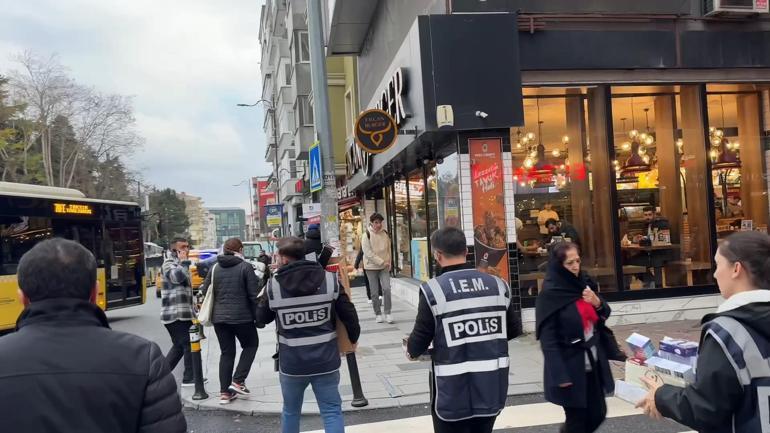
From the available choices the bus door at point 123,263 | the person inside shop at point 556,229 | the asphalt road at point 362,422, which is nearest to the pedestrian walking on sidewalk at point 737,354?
the asphalt road at point 362,422

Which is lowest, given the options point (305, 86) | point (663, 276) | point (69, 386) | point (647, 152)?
point (663, 276)

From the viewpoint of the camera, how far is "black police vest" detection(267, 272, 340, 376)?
167 inches

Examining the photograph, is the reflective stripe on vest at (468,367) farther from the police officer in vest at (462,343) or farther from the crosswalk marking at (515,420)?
the crosswalk marking at (515,420)

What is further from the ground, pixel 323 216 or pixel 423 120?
pixel 423 120

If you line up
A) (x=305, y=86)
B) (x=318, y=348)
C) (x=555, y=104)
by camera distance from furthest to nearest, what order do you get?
(x=305, y=86), (x=555, y=104), (x=318, y=348)

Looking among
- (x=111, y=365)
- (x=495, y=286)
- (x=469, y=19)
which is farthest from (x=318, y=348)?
(x=469, y=19)

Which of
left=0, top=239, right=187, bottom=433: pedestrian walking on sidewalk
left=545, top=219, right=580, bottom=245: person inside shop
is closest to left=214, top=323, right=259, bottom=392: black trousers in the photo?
left=0, top=239, right=187, bottom=433: pedestrian walking on sidewalk

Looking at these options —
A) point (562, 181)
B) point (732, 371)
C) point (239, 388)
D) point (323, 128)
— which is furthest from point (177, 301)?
point (562, 181)

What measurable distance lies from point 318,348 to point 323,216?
4.73 m

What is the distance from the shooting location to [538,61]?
9297 millimetres

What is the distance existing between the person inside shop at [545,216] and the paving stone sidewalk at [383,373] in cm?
215

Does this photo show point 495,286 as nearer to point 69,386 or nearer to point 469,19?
point 69,386

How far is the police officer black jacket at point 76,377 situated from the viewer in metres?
1.74

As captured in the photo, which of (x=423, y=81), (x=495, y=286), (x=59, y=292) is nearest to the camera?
(x=59, y=292)
